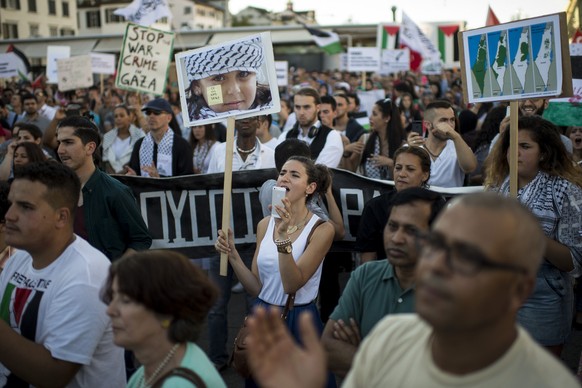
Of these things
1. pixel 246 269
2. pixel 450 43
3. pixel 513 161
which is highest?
pixel 450 43

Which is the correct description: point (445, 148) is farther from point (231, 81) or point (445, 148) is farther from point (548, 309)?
point (548, 309)

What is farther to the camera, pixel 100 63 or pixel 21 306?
pixel 100 63

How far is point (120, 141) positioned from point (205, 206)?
144 inches

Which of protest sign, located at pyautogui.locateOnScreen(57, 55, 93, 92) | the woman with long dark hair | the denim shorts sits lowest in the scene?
the denim shorts

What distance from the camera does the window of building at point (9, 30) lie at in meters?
65.6

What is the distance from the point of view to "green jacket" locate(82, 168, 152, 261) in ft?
14.6

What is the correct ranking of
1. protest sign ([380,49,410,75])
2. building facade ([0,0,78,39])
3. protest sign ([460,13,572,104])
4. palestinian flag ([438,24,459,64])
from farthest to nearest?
building facade ([0,0,78,39]), palestinian flag ([438,24,459,64]), protest sign ([380,49,410,75]), protest sign ([460,13,572,104])

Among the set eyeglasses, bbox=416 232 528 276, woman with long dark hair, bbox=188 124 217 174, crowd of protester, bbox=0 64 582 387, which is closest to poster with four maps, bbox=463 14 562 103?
crowd of protester, bbox=0 64 582 387

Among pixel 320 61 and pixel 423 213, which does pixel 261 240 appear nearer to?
pixel 423 213

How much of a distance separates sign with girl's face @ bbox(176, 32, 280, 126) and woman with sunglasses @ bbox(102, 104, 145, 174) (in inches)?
154

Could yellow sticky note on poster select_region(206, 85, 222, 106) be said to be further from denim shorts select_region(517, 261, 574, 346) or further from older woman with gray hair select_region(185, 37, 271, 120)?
denim shorts select_region(517, 261, 574, 346)

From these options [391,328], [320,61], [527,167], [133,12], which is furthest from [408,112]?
[320,61]

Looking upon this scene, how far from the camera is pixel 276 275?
13.2 feet

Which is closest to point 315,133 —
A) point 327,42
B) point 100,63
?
point 100,63
